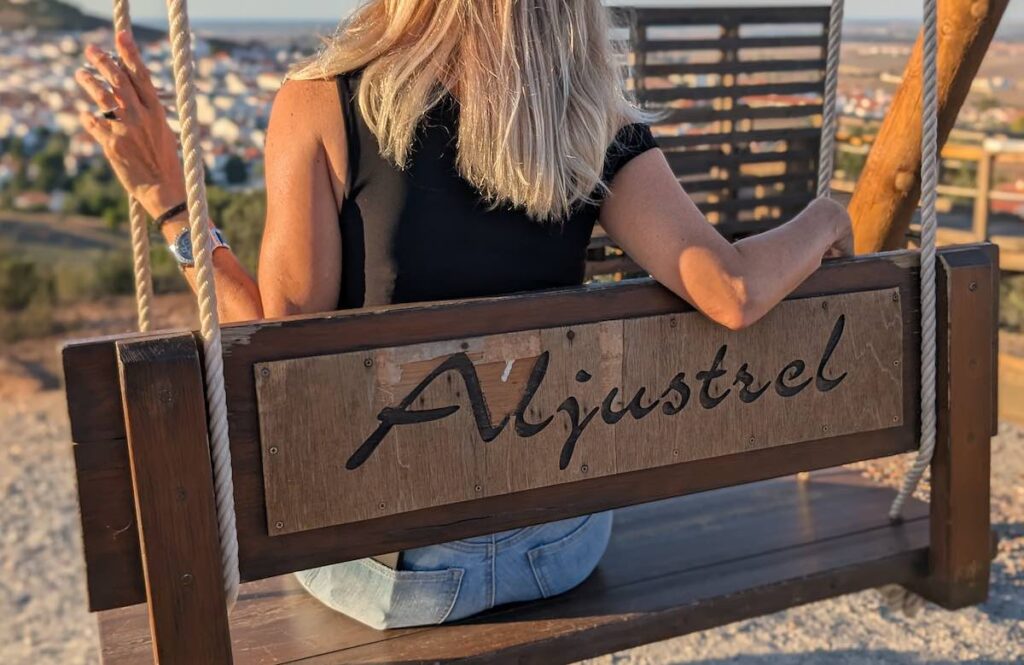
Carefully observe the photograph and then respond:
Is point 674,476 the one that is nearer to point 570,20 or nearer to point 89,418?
point 570,20

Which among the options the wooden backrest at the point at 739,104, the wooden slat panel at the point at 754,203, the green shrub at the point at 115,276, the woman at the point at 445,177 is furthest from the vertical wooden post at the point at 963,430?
the green shrub at the point at 115,276

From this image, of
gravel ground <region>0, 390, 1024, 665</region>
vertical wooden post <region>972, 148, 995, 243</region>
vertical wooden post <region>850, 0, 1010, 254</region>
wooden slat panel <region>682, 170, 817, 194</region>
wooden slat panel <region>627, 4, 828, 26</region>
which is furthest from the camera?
vertical wooden post <region>972, 148, 995, 243</region>

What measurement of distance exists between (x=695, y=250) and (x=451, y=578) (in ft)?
2.17

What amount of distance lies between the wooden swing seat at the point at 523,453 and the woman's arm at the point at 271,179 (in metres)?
0.19

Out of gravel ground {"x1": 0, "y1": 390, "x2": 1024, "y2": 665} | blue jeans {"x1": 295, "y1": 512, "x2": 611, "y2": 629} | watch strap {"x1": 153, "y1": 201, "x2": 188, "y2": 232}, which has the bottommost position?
gravel ground {"x1": 0, "y1": 390, "x2": 1024, "y2": 665}

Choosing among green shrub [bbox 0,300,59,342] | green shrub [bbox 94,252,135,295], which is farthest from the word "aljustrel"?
green shrub [bbox 94,252,135,295]

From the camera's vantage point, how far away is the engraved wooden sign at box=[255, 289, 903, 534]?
59.7 inches

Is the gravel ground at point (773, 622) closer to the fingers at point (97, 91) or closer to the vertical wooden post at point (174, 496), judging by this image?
the vertical wooden post at point (174, 496)

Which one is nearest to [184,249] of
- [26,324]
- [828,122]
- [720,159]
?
[828,122]

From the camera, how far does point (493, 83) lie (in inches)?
62.9

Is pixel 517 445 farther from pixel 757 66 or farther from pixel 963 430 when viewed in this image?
pixel 757 66

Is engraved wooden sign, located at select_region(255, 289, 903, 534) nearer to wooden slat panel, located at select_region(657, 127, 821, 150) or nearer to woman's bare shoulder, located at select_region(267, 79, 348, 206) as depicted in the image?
woman's bare shoulder, located at select_region(267, 79, 348, 206)

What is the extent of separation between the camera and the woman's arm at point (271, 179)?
1.61m

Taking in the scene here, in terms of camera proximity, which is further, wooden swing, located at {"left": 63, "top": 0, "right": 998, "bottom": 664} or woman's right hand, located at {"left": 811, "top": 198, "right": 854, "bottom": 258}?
woman's right hand, located at {"left": 811, "top": 198, "right": 854, "bottom": 258}
